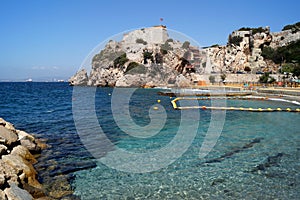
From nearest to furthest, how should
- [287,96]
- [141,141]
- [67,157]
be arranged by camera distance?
1. [67,157]
2. [141,141]
3. [287,96]

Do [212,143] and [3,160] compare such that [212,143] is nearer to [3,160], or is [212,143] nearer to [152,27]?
[3,160]

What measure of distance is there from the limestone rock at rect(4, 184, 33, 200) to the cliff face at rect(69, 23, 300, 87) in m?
61.3

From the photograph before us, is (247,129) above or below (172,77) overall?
below

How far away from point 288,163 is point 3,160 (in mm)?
9038

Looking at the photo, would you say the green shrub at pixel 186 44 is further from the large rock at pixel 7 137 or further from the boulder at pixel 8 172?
the boulder at pixel 8 172

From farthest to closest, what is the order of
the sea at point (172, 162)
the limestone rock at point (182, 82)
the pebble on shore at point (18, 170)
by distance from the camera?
the limestone rock at point (182, 82), the sea at point (172, 162), the pebble on shore at point (18, 170)

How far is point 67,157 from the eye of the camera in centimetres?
899

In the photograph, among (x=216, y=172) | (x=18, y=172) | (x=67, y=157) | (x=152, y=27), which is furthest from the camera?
(x=152, y=27)

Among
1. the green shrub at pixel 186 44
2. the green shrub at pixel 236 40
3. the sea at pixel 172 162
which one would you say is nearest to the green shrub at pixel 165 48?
the green shrub at pixel 186 44

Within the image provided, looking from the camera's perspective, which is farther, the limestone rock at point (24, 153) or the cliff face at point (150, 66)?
the cliff face at point (150, 66)

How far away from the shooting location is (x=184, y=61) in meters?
78.2

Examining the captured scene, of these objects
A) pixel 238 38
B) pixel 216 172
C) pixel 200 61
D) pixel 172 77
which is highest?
pixel 238 38

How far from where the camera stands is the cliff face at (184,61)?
220ft

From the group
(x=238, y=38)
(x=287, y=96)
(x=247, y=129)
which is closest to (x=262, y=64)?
(x=238, y=38)
